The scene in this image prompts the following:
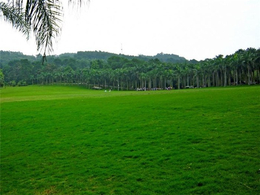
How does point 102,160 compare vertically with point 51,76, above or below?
below

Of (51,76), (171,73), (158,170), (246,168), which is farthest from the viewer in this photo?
(51,76)

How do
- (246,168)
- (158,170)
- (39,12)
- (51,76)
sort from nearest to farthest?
(39,12) < (246,168) < (158,170) < (51,76)

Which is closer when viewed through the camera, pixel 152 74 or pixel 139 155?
pixel 139 155

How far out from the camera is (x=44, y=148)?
1231 cm

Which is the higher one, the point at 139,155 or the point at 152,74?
the point at 152,74

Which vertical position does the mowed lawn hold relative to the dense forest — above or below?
below

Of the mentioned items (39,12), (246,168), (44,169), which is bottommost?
(44,169)

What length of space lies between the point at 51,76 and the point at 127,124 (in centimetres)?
13850

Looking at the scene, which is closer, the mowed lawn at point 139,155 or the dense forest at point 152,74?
the mowed lawn at point 139,155

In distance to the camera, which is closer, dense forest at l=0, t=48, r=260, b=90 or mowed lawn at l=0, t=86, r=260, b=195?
mowed lawn at l=0, t=86, r=260, b=195

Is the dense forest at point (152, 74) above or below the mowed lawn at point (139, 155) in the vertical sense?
above

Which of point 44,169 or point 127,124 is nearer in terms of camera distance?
point 44,169

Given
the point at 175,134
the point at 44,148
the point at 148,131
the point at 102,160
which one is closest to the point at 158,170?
the point at 102,160

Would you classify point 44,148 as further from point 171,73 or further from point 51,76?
point 51,76
